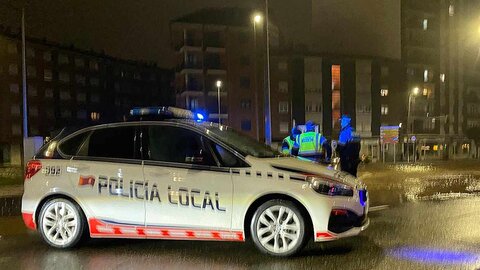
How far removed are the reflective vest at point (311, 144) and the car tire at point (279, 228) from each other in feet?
12.3

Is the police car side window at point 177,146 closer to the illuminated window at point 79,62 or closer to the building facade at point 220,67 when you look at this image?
the building facade at point 220,67

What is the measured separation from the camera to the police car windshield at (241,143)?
623cm

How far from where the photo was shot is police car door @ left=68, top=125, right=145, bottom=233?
20.6 feet

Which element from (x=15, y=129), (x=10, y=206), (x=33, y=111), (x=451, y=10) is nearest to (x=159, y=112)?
(x=10, y=206)

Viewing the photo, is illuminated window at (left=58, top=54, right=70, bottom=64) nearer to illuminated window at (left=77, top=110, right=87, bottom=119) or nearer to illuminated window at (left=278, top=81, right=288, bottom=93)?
illuminated window at (left=77, top=110, right=87, bottom=119)

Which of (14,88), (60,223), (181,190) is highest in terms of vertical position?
(14,88)

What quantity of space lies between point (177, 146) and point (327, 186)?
1862mm

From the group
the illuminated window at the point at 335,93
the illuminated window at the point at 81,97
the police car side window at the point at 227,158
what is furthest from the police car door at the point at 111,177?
the illuminated window at the point at 81,97

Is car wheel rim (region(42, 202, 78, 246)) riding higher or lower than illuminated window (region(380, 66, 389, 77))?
lower

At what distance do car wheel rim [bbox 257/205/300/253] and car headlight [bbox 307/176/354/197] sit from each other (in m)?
0.40

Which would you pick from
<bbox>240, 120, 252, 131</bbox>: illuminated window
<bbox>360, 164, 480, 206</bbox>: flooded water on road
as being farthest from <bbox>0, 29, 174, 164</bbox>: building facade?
<bbox>360, 164, 480, 206</bbox>: flooded water on road

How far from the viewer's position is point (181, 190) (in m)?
6.09

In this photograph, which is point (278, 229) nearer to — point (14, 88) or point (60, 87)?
point (14, 88)

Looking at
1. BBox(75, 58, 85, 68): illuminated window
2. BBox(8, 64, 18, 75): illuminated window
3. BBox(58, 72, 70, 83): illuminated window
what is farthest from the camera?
BBox(75, 58, 85, 68): illuminated window
